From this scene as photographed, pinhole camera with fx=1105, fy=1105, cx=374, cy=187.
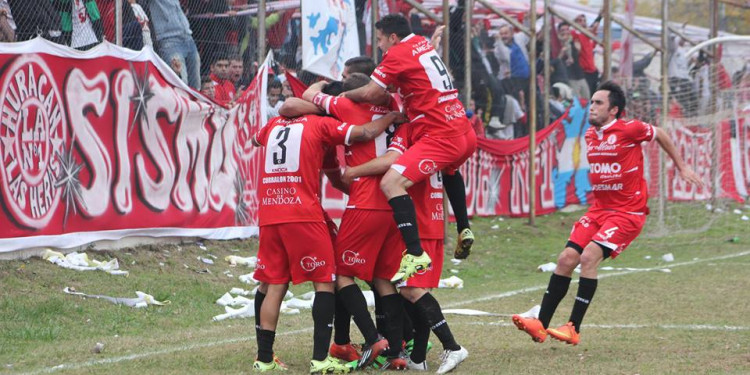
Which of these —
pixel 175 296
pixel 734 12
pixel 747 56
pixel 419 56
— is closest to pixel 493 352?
pixel 419 56

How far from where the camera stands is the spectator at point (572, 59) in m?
22.1

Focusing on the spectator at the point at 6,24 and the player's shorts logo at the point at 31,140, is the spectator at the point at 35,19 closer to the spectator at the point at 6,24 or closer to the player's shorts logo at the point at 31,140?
the spectator at the point at 6,24

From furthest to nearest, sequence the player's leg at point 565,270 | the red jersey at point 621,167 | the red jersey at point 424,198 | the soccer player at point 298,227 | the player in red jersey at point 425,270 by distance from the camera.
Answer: the red jersey at point 621,167 → the player's leg at point 565,270 → the red jersey at point 424,198 → the player in red jersey at point 425,270 → the soccer player at point 298,227

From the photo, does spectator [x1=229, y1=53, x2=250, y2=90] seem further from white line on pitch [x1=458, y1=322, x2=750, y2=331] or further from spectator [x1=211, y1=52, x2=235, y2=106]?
white line on pitch [x1=458, y1=322, x2=750, y2=331]

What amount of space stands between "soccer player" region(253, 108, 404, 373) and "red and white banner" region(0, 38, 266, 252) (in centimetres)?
442

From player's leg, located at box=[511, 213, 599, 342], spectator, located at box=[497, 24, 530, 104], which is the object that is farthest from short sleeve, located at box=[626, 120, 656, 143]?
spectator, located at box=[497, 24, 530, 104]

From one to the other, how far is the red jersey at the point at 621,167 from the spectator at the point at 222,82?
622 centimetres

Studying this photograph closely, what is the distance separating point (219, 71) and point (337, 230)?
682 centimetres

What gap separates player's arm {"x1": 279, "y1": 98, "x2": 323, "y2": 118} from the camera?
7.49 metres

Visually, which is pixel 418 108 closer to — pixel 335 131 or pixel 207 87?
pixel 335 131

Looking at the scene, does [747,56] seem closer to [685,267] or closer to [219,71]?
[685,267]

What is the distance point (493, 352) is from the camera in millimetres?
8180

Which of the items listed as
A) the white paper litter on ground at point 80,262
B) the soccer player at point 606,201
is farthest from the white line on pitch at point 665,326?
the white paper litter on ground at point 80,262

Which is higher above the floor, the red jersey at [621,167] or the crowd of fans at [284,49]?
the crowd of fans at [284,49]
